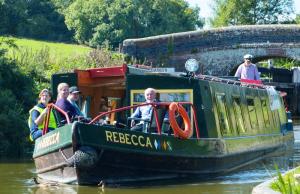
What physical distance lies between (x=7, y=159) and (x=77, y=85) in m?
3.11

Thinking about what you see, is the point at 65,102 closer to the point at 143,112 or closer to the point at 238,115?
the point at 143,112

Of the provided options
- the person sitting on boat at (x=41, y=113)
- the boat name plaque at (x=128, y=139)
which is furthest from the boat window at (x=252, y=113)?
the person sitting on boat at (x=41, y=113)

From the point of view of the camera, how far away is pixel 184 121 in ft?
40.1

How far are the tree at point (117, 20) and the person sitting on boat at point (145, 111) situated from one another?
45.9m

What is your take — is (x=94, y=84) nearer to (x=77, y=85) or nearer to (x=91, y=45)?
(x=77, y=85)

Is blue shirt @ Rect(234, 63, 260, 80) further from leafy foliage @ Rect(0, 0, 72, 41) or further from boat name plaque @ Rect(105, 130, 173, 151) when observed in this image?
leafy foliage @ Rect(0, 0, 72, 41)

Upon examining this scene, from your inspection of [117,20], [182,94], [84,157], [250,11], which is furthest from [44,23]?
[84,157]

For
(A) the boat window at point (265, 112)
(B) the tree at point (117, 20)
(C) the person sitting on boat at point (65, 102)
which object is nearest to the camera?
(C) the person sitting on boat at point (65, 102)

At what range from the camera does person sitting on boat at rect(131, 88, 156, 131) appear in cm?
1227

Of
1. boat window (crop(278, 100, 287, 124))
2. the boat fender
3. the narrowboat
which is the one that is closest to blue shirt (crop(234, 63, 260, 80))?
boat window (crop(278, 100, 287, 124))

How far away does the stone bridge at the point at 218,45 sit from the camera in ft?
127

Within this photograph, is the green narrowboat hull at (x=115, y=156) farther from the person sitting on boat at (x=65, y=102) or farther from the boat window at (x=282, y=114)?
the boat window at (x=282, y=114)

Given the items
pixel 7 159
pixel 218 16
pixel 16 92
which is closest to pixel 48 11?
pixel 218 16

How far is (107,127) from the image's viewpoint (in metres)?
11.6
